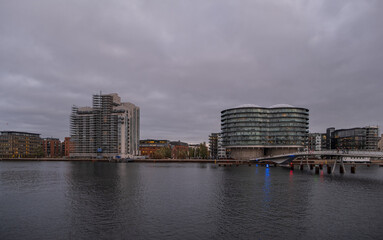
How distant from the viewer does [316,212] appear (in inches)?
1873

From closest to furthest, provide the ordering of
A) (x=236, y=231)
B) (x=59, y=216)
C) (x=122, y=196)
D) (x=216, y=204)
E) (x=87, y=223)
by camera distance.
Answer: (x=236, y=231), (x=87, y=223), (x=59, y=216), (x=216, y=204), (x=122, y=196)

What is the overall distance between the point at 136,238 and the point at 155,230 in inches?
144

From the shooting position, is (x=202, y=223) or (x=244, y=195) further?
(x=244, y=195)

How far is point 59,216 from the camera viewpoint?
44531mm

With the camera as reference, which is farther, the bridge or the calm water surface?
the bridge

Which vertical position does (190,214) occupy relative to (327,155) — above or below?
below

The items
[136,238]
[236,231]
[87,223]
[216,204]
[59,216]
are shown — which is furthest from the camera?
[216,204]

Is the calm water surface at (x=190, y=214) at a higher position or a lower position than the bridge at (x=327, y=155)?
lower

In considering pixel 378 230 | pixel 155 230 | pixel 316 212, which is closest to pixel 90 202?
pixel 155 230

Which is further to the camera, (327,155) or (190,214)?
(327,155)

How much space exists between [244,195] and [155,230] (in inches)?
1236

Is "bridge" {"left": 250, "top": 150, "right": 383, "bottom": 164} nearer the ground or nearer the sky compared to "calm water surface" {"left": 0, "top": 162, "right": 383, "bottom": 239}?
nearer the sky

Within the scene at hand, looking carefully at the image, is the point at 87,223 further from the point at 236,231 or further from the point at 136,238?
the point at 236,231

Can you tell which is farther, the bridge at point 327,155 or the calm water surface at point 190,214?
the bridge at point 327,155
